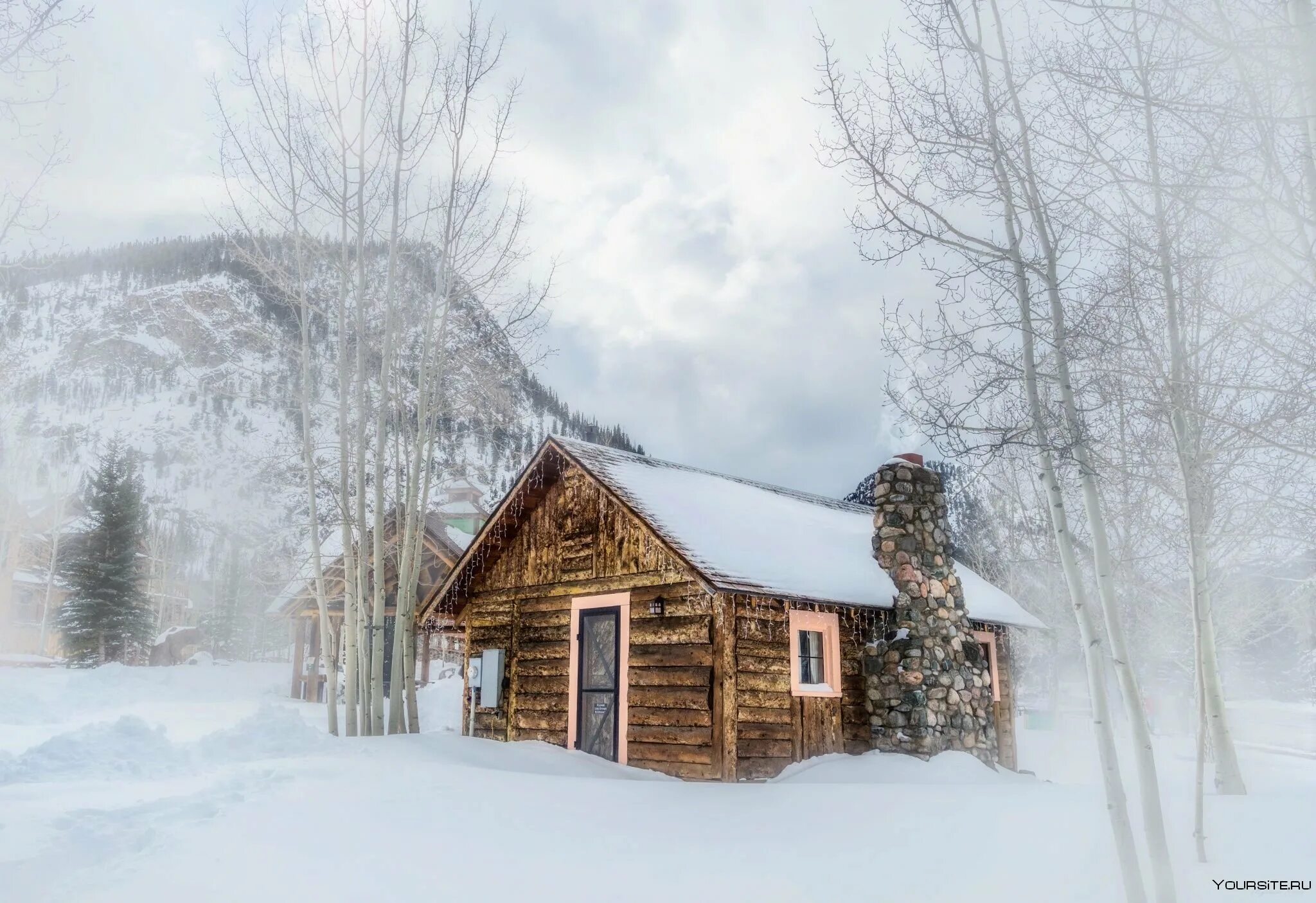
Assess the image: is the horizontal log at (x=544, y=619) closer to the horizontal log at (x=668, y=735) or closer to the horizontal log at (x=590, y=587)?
the horizontal log at (x=590, y=587)

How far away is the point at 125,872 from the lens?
6.01 metres

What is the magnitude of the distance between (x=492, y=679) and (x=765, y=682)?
5.41 meters

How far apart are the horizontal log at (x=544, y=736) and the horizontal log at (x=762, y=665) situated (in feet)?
12.3

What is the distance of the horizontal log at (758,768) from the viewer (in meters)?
11.6

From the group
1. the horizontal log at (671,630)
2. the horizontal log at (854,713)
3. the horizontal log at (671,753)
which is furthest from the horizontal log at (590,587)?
the horizontal log at (854,713)

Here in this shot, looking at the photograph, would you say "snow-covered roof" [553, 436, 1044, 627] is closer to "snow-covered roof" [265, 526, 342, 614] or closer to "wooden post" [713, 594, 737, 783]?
"wooden post" [713, 594, 737, 783]

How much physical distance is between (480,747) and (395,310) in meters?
7.58

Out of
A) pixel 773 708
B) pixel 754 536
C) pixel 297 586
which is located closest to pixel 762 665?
pixel 773 708

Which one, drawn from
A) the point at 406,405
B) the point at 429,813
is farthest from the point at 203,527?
the point at 429,813

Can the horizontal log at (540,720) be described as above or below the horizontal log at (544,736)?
above

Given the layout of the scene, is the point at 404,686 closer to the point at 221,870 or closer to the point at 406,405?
the point at 406,405

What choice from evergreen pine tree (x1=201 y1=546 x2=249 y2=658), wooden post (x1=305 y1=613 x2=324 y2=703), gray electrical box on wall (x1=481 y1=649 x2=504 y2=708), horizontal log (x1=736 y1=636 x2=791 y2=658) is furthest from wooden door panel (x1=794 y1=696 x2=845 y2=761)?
evergreen pine tree (x1=201 y1=546 x2=249 y2=658)

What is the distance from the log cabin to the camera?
1199 cm

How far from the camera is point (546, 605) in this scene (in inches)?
583
